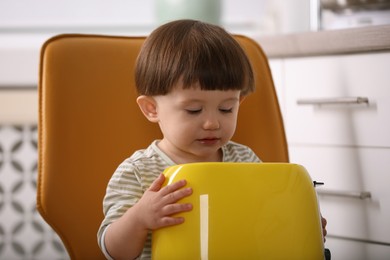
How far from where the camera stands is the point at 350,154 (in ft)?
4.38

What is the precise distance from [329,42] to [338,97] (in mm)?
115

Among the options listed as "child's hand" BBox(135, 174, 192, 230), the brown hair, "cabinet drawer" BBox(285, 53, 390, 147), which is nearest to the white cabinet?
"cabinet drawer" BBox(285, 53, 390, 147)

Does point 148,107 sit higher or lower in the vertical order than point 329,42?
lower

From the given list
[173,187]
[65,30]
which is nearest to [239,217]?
[173,187]

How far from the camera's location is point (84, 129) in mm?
1036

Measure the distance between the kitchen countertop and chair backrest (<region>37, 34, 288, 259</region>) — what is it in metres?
0.30

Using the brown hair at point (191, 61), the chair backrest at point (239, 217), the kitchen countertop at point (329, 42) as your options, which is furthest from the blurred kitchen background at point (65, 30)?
the chair backrest at point (239, 217)

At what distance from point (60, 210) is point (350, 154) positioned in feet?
2.07

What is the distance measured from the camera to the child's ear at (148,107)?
0.99 meters

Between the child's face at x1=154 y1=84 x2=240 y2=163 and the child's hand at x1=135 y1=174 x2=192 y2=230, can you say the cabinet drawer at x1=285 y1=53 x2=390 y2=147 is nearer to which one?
the child's face at x1=154 y1=84 x2=240 y2=163

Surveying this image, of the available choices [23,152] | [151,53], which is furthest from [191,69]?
[23,152]

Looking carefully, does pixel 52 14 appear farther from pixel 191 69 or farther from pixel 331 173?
pixel 191 69

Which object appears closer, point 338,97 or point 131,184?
point 131,184

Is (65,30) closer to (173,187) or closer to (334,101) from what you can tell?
(334,101)
